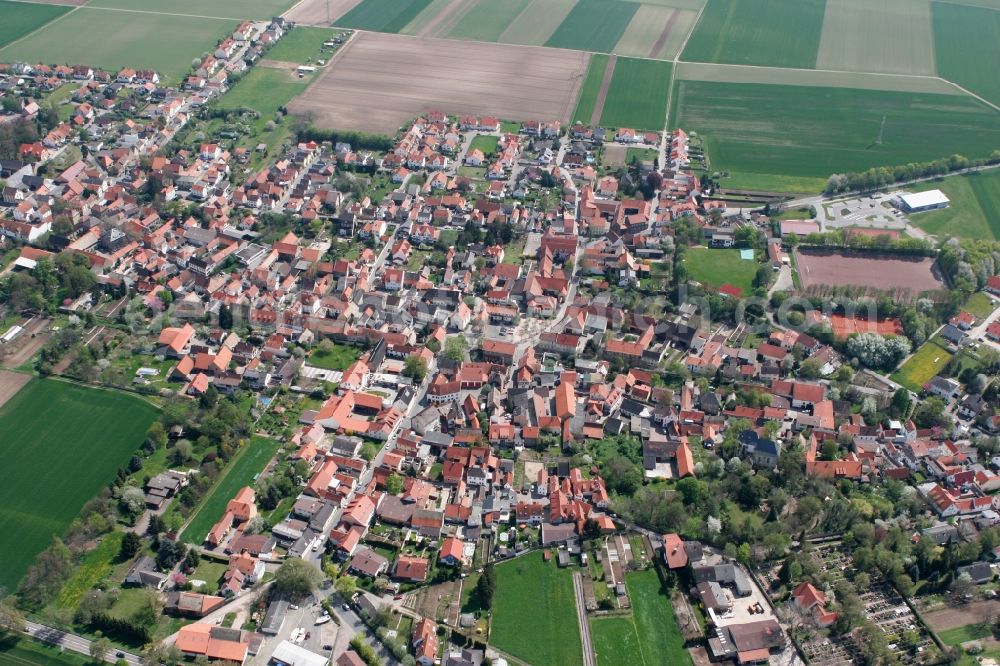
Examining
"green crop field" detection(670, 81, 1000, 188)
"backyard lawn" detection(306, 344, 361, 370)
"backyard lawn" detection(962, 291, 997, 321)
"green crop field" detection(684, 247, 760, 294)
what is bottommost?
"backyard lawn" detection(306, 344, 361, 370)

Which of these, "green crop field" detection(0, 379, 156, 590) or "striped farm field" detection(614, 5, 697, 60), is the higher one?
"striped farm field" detection(614, 5, 697, 60)

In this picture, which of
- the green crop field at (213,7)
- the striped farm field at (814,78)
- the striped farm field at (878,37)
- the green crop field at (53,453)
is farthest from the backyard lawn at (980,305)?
the green crop field at (213,7)

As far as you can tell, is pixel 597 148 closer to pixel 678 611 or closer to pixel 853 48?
pixel 853 48

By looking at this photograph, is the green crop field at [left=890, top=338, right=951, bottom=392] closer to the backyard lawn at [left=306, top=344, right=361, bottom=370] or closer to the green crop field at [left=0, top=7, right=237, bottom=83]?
the backyard lawn at [left=306, top=344, right=361, bottom=370]

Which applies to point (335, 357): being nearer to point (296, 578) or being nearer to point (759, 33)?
point (296, 578)

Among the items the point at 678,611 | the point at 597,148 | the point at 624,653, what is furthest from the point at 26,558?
the point at 597,148

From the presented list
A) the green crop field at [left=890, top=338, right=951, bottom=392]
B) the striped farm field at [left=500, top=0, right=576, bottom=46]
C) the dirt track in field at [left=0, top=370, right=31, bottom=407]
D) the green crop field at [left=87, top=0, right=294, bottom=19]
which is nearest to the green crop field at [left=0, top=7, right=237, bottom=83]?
the green crop field at [left=87, top=0, right=294, bottom=19]
